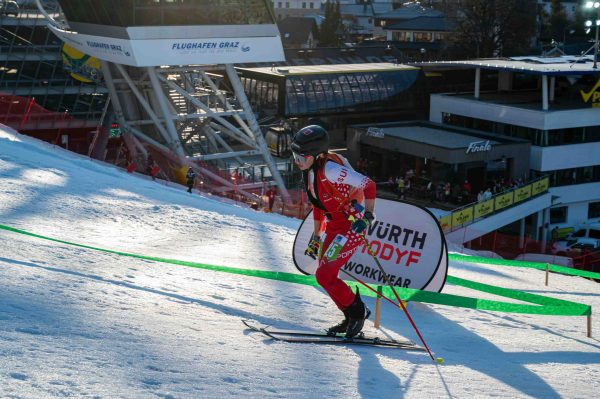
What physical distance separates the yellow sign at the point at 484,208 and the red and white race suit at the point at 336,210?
23.4 meters

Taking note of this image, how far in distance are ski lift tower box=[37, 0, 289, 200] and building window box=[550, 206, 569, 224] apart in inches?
561

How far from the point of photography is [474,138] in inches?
1575

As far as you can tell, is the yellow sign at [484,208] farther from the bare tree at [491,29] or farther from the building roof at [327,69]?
the bare tree at [491,29]

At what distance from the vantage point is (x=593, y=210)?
4125cm

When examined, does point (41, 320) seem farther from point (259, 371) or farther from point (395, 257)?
point (395, 257)

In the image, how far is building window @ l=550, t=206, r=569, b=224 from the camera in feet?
128

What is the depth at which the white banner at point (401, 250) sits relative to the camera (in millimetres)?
9477

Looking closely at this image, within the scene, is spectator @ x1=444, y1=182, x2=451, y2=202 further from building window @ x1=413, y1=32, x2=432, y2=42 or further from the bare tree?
building window @ x1=413, y1=32, x2=432, y2=42

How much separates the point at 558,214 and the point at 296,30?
225 ft

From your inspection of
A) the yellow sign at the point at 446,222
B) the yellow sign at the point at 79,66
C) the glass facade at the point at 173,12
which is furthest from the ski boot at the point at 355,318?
the yellow sign at the point at 79,66

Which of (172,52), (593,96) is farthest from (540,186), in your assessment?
(172,52)

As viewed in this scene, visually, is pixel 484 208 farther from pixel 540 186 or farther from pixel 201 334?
pixel 201 334

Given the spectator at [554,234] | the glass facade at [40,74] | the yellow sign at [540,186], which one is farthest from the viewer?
the glass facade at [40,74]

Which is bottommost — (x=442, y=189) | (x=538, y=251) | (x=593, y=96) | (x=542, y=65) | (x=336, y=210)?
(x=538, y=251)
